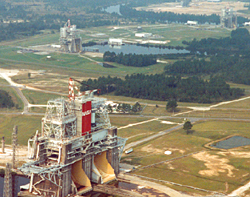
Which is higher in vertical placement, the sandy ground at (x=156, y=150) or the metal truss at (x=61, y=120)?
the metal truss at (x=61, y=120)

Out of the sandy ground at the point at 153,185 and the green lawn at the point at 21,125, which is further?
the green lawn at the point at 21,125

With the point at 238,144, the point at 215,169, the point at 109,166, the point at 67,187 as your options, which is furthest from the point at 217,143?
the point at 67,187

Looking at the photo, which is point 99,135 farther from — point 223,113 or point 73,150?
point 223,113

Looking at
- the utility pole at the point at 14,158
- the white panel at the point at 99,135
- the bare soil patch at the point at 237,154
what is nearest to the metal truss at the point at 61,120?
the white panel at the point at 99,135

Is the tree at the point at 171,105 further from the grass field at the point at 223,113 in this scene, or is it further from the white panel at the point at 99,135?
the white panel at the point at 99,135

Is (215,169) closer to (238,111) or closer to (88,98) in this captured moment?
(88,98)

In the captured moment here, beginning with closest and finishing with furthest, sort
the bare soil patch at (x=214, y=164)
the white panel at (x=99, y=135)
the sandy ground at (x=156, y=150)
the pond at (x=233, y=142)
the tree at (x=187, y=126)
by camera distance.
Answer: the white panel at (x=99, y=135) < the bare soil patch at (x=214, y=164) < the sandy ground at (x=156, y=150) < the pond at (x=233, y=142) < the tree at (x=187, y=126)

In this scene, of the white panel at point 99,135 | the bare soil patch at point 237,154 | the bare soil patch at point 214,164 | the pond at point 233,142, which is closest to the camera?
the white panel at point 99,135
